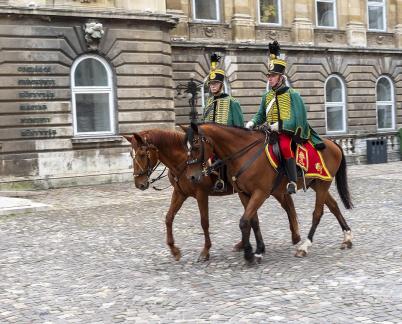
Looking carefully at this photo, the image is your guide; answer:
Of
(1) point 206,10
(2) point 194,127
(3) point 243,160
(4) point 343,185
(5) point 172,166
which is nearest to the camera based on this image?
(2) point 194,127

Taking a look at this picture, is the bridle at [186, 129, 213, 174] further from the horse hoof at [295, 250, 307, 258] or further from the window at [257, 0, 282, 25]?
the window at [257, 0, 282, 25]

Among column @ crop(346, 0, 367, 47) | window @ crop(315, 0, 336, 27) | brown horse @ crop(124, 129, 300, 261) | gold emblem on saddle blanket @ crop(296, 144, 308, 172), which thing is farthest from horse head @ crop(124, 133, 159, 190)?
column @ crop(346, 0, 367, 47)

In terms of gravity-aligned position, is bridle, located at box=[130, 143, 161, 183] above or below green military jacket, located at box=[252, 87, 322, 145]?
below

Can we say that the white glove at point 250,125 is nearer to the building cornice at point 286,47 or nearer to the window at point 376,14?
the building cornice at point 286,47

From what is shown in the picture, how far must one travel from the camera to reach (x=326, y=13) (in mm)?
27953

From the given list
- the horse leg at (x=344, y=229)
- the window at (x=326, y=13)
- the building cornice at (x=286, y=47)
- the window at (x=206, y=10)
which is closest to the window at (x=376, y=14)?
the building cornice at (x=286, y=47)

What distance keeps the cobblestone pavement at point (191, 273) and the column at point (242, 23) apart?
1394 centimetres

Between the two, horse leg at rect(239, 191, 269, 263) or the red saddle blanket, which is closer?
horse leg at rect(239, 191, 269, 263)

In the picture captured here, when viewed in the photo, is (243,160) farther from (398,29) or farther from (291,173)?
(398,29)

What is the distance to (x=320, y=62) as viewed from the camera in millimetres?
26812

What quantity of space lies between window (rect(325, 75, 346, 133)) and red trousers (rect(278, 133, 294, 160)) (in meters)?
20.8

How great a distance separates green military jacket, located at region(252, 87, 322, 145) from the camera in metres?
7.49

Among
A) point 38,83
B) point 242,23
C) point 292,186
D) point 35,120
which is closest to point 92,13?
point 38,83

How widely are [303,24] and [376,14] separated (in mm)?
5440
